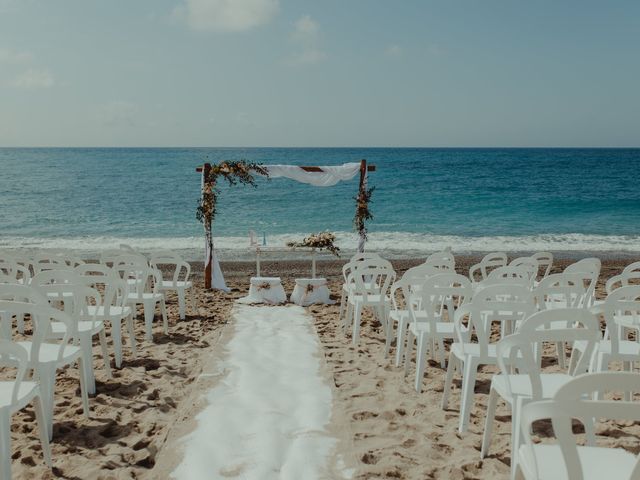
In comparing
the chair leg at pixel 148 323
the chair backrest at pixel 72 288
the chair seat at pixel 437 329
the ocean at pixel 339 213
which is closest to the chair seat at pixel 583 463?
the chair seat at pixel 437 329

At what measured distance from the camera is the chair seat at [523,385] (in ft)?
9.20

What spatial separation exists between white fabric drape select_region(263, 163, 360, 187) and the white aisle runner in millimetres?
4187

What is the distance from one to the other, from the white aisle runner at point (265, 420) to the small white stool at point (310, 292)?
7.46ft

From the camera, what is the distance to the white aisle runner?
2873 millimetres

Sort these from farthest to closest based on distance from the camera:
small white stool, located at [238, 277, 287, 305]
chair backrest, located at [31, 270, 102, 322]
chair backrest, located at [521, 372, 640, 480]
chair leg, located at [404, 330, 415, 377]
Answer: small white stool, located at [238, 277, 287, 305]
chair leg, located at [404, 330, 415, 377]
chair backrest, located at [31, 270, 102, 322]
chair backrest, located at [521, 372, 640, 480]

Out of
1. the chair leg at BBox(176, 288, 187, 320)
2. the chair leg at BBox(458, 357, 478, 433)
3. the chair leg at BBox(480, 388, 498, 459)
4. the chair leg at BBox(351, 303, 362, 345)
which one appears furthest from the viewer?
the chair leg at BBox(176, 288, 187, 320)

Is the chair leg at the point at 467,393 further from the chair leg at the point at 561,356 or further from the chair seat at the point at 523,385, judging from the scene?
the chair leg at the point at 561,356

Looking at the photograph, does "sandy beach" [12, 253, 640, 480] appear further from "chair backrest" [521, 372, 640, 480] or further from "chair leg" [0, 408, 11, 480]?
"chair backrest" [521, 372, 640, 480]

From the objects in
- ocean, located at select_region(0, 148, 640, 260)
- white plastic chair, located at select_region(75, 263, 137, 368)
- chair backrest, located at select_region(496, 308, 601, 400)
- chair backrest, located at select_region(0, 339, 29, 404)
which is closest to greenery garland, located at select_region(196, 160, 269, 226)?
ocean, located at select_region(0, 148, 640, 260)

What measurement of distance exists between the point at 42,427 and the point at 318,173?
22.7ft

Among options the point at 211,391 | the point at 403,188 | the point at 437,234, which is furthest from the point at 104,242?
the point at 403,188

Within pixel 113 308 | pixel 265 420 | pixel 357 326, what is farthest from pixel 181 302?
A: pixel 265 420

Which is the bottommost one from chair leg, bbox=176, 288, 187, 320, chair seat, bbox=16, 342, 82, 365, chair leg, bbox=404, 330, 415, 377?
chair leg, bbox=176, 288, 187, 320

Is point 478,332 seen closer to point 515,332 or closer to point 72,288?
point 515,332
